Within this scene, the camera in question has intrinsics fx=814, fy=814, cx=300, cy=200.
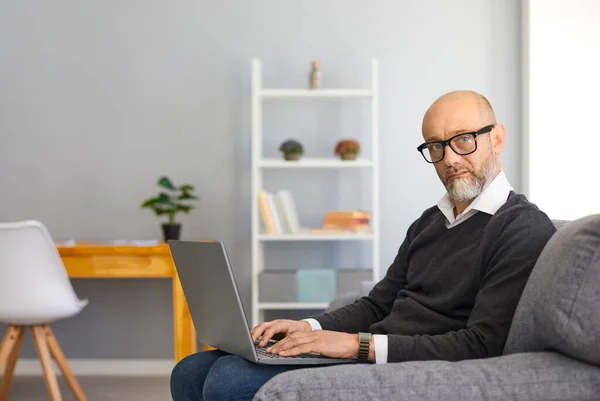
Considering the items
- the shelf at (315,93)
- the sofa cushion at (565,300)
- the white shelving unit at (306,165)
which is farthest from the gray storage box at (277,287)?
the sofa cushion at (565,300)

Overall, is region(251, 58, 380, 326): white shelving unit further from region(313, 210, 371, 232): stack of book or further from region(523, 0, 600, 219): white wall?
region(523, 0, 600, 219): white wall

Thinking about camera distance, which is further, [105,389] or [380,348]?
[105,389]

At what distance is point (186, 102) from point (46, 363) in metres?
1.64

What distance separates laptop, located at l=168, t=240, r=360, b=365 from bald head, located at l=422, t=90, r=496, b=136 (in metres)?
0.60

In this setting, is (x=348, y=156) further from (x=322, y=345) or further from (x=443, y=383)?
(x=443, y=383)

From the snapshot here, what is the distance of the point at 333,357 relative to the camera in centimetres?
171

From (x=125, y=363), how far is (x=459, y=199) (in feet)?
10.1

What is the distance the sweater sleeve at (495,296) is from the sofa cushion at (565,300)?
0.07 meters

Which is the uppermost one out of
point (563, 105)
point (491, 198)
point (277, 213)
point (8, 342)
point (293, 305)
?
point (563, 105)

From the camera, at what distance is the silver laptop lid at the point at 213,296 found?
1.62 m

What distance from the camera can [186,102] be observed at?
179 inches

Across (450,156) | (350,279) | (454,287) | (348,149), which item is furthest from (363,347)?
(348,149)

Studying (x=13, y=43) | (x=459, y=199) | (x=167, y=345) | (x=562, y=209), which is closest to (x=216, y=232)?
(x=167, y=345)

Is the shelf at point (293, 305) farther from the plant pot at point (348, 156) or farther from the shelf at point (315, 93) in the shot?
the shelf at point (315, 93)
